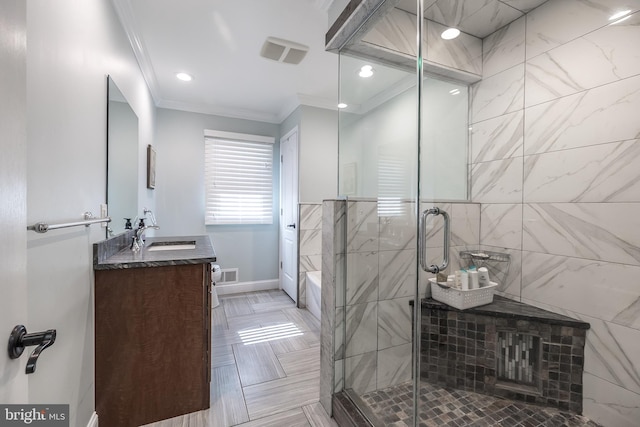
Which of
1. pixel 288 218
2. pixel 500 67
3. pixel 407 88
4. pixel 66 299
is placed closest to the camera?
pixel 66 299

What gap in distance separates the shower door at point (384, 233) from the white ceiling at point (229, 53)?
25.3 inches

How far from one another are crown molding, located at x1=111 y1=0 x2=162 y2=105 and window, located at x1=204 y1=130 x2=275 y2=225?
0.85 metres

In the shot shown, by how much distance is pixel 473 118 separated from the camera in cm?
230

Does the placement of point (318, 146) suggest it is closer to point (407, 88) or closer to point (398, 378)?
point (407, 88)

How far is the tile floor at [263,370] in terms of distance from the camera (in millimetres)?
1628

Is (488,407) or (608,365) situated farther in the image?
(488,407)

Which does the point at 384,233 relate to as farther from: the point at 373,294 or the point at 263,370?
the point at 263,370

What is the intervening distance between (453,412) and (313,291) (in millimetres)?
1710

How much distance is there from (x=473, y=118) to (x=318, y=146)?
174cm

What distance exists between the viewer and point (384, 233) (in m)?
1.75

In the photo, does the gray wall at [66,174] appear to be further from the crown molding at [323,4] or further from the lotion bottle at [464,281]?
the lotion bottle at [464,281]

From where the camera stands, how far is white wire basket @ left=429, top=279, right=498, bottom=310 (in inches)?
71.5

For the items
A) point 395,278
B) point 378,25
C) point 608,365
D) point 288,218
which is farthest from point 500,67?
point 288,218

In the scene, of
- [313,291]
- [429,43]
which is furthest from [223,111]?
[429,43]
